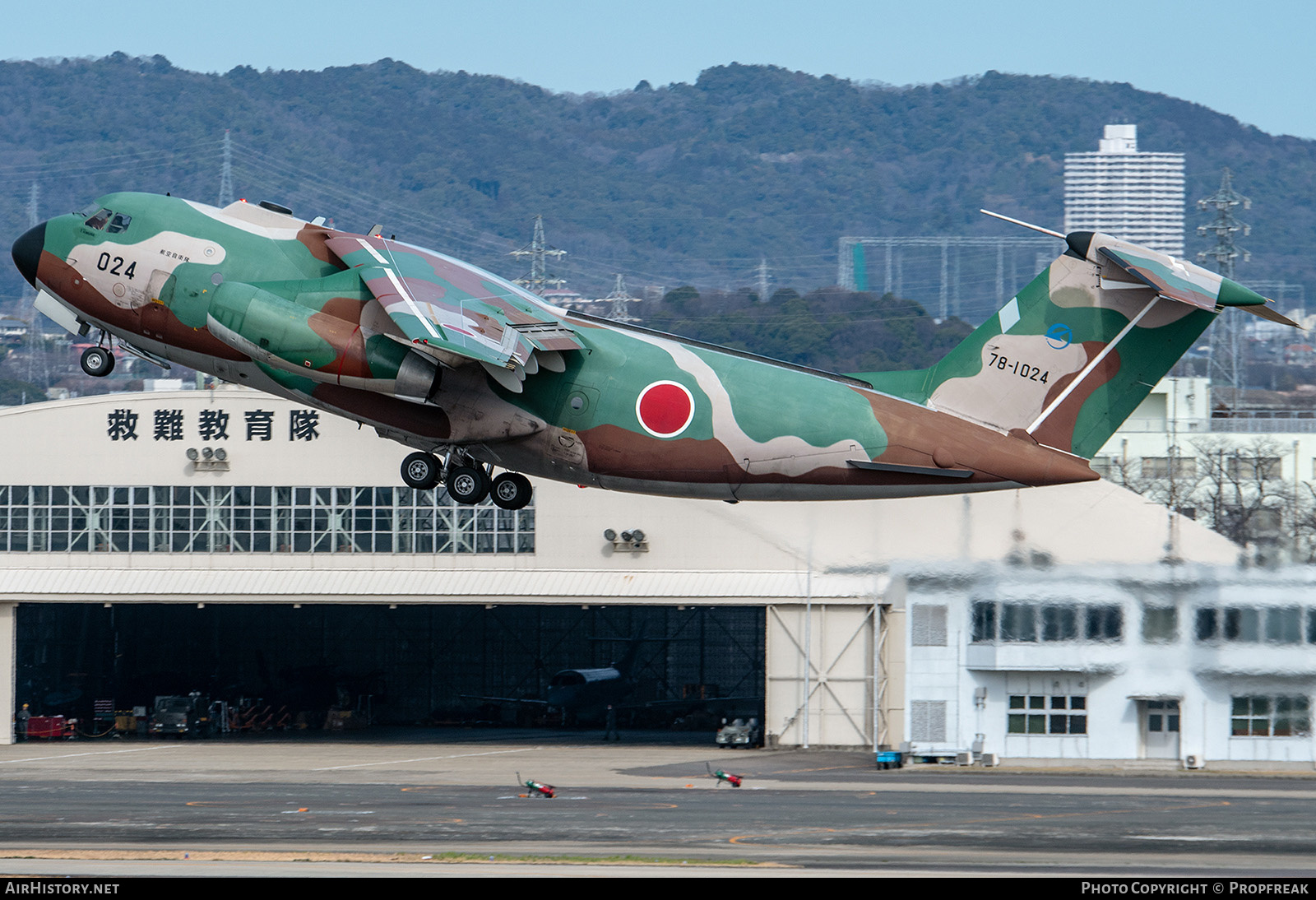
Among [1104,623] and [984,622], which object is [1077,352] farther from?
[984,622]

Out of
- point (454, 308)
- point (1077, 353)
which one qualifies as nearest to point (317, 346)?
point (454, 308)

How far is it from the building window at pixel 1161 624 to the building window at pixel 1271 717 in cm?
353

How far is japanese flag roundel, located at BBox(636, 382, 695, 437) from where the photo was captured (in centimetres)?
2725

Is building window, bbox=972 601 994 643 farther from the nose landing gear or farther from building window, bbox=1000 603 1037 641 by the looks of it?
the nose landing gear

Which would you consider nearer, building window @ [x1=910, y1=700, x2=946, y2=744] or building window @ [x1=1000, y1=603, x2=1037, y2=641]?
building window @ [x1=1000, y1=603, x2=1037, y2=641]

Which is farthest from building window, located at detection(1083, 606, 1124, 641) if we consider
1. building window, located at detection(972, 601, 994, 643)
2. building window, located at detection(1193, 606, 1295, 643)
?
building window, located at detection(972, 601, 994, 643)

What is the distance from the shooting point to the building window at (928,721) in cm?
6228

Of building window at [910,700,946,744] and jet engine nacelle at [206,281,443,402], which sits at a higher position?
jet engine nacelle at [206,281,443,402]

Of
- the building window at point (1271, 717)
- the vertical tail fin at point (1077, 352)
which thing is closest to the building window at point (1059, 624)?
the building window at point (1271, 717)

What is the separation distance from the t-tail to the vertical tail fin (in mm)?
15

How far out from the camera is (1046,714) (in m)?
60.9

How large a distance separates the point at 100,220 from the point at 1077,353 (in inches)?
725

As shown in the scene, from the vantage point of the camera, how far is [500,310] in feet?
88.6
